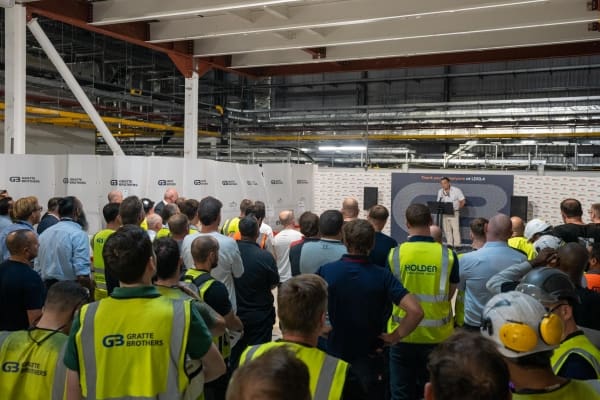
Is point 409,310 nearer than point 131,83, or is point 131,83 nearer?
point 409,310

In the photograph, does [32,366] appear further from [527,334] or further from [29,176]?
[29,176]

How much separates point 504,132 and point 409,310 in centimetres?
1121

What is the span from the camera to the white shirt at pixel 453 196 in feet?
35.4

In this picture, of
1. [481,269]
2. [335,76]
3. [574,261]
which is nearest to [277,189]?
[481,269]

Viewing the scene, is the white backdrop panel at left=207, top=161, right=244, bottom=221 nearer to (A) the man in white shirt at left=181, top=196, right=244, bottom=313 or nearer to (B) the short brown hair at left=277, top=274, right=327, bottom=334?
(A) the man in white shirt at left=181, top=196, right=244, bottom=313

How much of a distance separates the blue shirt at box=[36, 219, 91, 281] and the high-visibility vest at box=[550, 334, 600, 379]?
12.6 feet

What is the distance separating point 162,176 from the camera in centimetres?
873

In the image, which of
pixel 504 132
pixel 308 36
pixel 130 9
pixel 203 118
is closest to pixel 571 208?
pixel 308 36

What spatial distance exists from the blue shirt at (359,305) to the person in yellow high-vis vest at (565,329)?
0.83 metres

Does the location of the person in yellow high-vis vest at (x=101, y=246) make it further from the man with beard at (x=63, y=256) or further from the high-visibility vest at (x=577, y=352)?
the high-visibility vest at (x=577, y=352)

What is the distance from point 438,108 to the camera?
13.4m

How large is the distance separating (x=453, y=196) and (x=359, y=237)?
324 inches

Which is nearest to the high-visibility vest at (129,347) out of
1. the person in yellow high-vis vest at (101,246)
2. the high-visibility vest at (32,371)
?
the high-visibility vest at (32,371)

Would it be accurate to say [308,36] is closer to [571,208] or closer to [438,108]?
[438,108]
